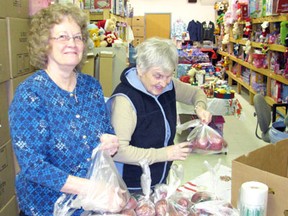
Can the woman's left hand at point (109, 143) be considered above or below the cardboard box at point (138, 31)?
below

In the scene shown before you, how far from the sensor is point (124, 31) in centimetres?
795

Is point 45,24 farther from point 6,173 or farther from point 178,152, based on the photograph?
point 6,173

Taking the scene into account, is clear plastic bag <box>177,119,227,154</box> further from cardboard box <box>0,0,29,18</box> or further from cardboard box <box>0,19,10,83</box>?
cardboard box <box>0,0,29,18</box>

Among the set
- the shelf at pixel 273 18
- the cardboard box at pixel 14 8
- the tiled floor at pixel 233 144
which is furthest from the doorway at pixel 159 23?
the cardboard box at pixel 14 8

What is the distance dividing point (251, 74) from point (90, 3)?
139 inches

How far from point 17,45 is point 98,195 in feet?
4.35

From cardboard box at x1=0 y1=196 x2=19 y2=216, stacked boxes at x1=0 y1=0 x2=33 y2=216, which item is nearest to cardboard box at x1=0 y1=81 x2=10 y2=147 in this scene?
stacked boxes at x1=0 y1=0 x2=33 y2=216

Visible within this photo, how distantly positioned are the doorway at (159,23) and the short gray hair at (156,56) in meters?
11.8

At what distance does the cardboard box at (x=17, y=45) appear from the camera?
202 cm

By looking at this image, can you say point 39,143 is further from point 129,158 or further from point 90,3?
point 90,3

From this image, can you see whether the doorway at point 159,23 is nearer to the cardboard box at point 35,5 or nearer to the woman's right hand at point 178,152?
the cardboard box at point 35,5

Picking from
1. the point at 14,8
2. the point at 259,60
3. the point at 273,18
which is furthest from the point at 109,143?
the point at 259,60

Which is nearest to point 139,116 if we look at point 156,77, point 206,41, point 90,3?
point 156,77

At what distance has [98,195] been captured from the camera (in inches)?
43.2
